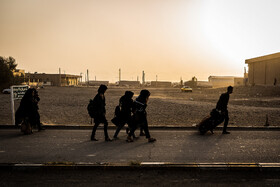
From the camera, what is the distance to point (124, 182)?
164 inches

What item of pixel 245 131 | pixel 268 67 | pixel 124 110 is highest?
pixel 268 67

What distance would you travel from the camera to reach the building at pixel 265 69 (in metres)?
47.2

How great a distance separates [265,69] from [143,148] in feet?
177

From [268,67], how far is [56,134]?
Result: 5387 centimetres

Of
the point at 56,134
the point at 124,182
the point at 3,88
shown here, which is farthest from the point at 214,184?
the point at 3,88

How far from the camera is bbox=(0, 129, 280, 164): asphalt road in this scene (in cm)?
535

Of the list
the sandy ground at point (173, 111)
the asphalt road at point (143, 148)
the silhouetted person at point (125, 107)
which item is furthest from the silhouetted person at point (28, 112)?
the silhouetted person at point (125, 107)

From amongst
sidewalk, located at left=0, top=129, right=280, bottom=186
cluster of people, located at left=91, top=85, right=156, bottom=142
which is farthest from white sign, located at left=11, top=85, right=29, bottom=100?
cluster of people, located at left=91, top=85, right=156, bottom=142

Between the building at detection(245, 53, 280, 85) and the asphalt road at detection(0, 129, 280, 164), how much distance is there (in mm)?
43779

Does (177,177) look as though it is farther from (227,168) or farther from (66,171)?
(66,171)

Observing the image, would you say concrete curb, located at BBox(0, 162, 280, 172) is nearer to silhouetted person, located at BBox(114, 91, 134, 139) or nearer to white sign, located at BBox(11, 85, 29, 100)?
silhouetted person, located at BBox(114, 91, 134, 139)

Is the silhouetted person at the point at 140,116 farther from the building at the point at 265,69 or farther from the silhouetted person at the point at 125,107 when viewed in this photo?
the building at the point at 265,69

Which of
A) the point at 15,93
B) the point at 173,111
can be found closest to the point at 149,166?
the point at 15,93

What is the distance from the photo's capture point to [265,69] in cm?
5116
